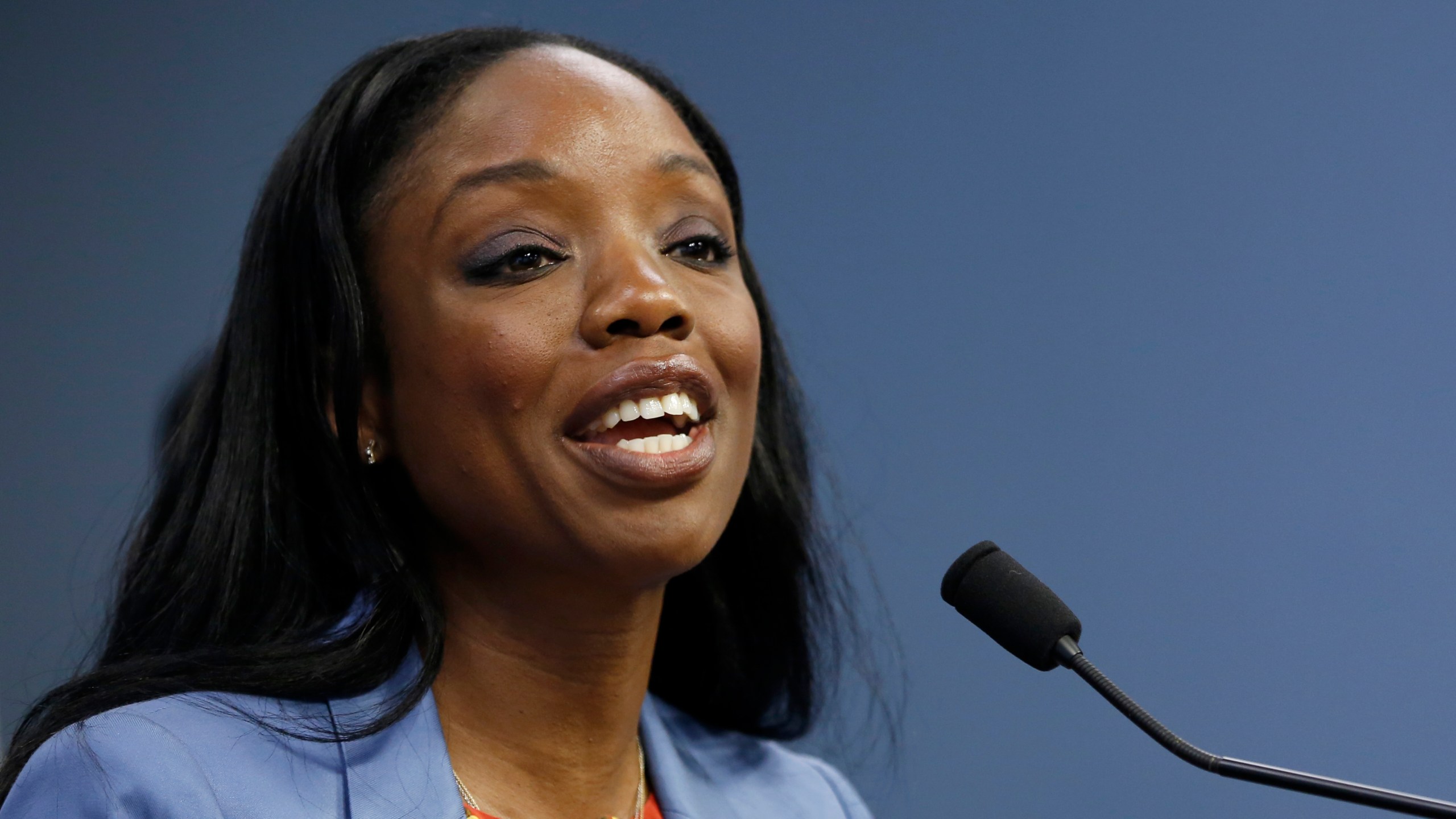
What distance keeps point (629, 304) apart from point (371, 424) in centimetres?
29

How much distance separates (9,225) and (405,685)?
106 cm

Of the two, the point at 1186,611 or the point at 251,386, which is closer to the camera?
the point at 251,386

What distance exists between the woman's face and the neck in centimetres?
4

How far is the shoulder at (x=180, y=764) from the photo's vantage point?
3.18ft

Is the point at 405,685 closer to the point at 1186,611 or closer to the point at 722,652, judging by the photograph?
the point at 722,652

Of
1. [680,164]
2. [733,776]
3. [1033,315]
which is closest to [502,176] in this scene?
[680,164]

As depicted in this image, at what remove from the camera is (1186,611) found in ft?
5.92

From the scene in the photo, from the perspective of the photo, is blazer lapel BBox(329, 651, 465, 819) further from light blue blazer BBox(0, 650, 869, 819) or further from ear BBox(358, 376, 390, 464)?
ear BBox(358, 376, 390, 464)

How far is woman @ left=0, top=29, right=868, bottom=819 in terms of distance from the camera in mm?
1108

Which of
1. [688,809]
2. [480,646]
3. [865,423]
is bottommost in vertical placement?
[688,809]

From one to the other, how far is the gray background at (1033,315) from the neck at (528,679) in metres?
0.66

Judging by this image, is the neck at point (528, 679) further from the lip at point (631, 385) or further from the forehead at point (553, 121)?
the forehead at point (553, 121)

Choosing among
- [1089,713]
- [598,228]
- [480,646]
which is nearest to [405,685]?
[480,646]

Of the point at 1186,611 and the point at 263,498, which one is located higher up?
the point at 1186,611
